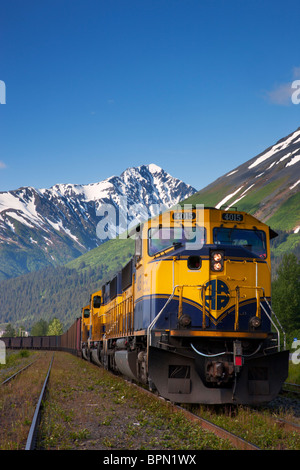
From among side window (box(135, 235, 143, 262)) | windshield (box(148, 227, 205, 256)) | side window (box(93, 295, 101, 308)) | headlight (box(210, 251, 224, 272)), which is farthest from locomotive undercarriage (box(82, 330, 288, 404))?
side window (box(93, 295, 101, 308))

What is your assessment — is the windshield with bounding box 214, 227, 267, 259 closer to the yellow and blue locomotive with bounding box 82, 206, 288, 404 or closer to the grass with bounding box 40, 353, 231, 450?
the yellow and blue locomotive with bounding box 82, 206, 288, 404

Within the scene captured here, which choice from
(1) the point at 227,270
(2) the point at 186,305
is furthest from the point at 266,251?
(2) the point at 186,305

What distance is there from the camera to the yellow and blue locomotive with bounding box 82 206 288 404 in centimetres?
1316

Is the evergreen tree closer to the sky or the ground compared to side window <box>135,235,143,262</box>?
closer to the sky

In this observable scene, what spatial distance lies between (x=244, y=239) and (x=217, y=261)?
4.50 ft

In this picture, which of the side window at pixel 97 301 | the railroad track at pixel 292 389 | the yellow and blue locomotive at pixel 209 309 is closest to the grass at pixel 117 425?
the yellow and blue locomotive at pixel 209 309

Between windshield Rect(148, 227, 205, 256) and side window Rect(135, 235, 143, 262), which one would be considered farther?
side window Rect(135, 235, 143, 262)

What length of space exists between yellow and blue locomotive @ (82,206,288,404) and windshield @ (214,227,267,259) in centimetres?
3

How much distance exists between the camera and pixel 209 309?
1373 cm

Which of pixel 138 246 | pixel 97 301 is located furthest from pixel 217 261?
pixel 97 301

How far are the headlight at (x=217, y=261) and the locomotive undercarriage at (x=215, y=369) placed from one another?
1.78 meters

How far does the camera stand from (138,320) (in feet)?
55.7

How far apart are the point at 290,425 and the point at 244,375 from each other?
2159 millimetres

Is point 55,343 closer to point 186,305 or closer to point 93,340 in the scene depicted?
point 93,340
